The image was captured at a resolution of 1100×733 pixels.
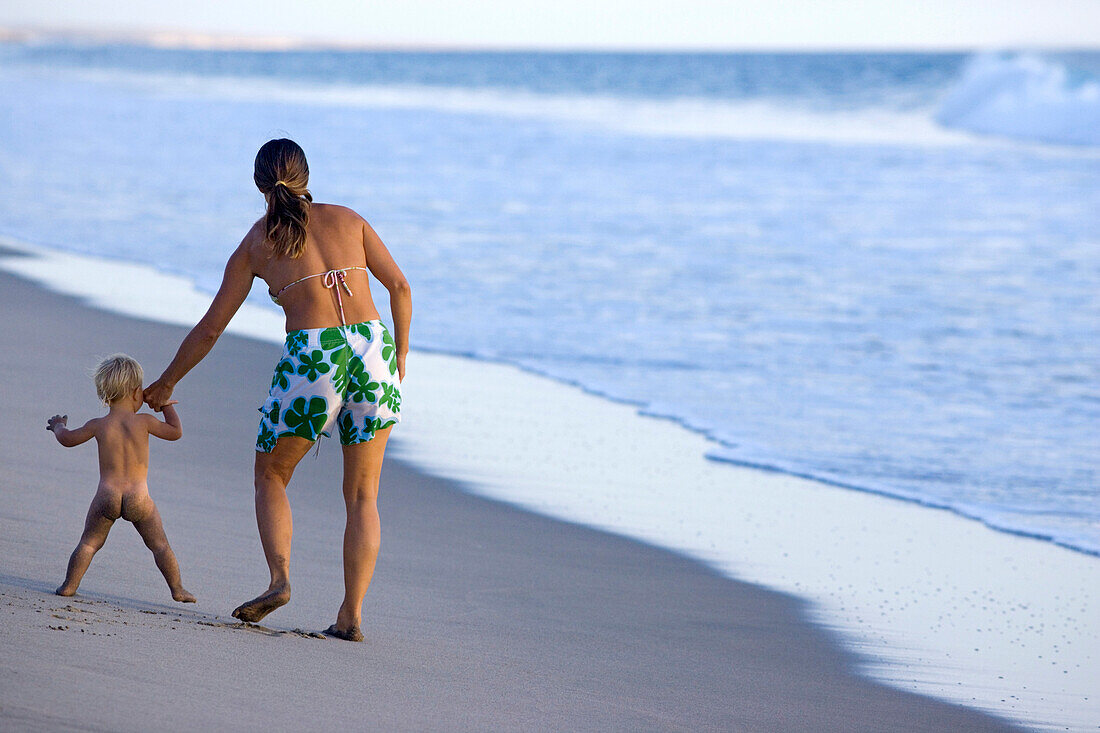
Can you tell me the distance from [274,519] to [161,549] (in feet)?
1.32

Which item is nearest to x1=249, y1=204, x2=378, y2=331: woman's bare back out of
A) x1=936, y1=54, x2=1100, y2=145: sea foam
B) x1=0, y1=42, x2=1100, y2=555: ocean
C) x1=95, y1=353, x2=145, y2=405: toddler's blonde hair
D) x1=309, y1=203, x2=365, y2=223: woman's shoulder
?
x1=309, y1=203, x2=365, y2=223: woman's shoulder

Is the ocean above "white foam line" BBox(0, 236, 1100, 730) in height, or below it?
above

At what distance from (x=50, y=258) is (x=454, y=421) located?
728 cm

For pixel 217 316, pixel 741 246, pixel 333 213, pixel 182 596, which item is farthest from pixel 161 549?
pixel 741 246

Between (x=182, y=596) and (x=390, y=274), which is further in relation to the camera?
(x=182, y=596)

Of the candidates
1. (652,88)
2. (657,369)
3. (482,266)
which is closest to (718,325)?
(657,369)

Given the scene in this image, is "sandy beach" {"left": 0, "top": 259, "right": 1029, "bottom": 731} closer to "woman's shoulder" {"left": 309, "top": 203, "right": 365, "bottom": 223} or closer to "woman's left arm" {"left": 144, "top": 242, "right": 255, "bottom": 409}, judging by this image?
"woman's left arm" {"left": 144, "top": 242, "right": 255, "bottom": 409}

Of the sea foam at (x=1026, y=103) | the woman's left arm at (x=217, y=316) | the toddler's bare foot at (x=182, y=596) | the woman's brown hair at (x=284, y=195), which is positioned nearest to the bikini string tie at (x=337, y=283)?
the woman's brown hair at (x=284, y=195)

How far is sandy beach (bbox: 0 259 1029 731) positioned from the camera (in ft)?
11.4

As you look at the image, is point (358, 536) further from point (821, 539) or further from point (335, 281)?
point (821, 539)

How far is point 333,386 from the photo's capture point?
3.91 metres

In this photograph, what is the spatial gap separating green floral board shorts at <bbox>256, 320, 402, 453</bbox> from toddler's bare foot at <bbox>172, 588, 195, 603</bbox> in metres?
0.60

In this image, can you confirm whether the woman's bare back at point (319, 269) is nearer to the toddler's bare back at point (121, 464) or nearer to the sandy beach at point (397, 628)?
the toddler's bare back at point (121, 464)

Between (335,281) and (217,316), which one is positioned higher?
(335,281)
